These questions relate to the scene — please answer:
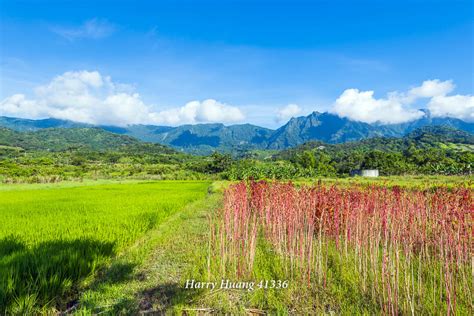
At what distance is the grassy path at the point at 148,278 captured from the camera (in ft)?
13.9

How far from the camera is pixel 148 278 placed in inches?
214

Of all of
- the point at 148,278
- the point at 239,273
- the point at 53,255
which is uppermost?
the point at 53,255

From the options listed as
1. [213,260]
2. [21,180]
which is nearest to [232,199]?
[213,260]

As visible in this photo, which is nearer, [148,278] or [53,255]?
[53,255]

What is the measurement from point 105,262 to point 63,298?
1.45 m

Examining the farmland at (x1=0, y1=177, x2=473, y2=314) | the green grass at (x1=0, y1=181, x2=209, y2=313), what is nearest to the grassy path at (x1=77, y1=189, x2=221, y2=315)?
the farmland at (x1=0, y1=177, x2=473, y2=314)

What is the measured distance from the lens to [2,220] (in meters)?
10.1

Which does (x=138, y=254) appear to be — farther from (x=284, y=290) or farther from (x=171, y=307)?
(x=284, y=290)

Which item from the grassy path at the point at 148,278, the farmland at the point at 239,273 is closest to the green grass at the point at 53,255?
the farmland at the point at 239,273

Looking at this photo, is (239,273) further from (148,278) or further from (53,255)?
(53,255)

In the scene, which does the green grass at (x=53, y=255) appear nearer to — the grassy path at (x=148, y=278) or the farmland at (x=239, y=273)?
the farmland at (x=239, y=273)

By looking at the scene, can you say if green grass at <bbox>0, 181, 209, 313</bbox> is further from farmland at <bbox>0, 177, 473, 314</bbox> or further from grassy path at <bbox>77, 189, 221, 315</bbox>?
grassy path at <bbox>77, 189, 221, 315</bbox>

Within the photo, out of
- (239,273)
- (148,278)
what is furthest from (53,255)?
(239,273)

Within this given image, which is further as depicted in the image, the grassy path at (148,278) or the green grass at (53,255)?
the grassy path at (148,278)
